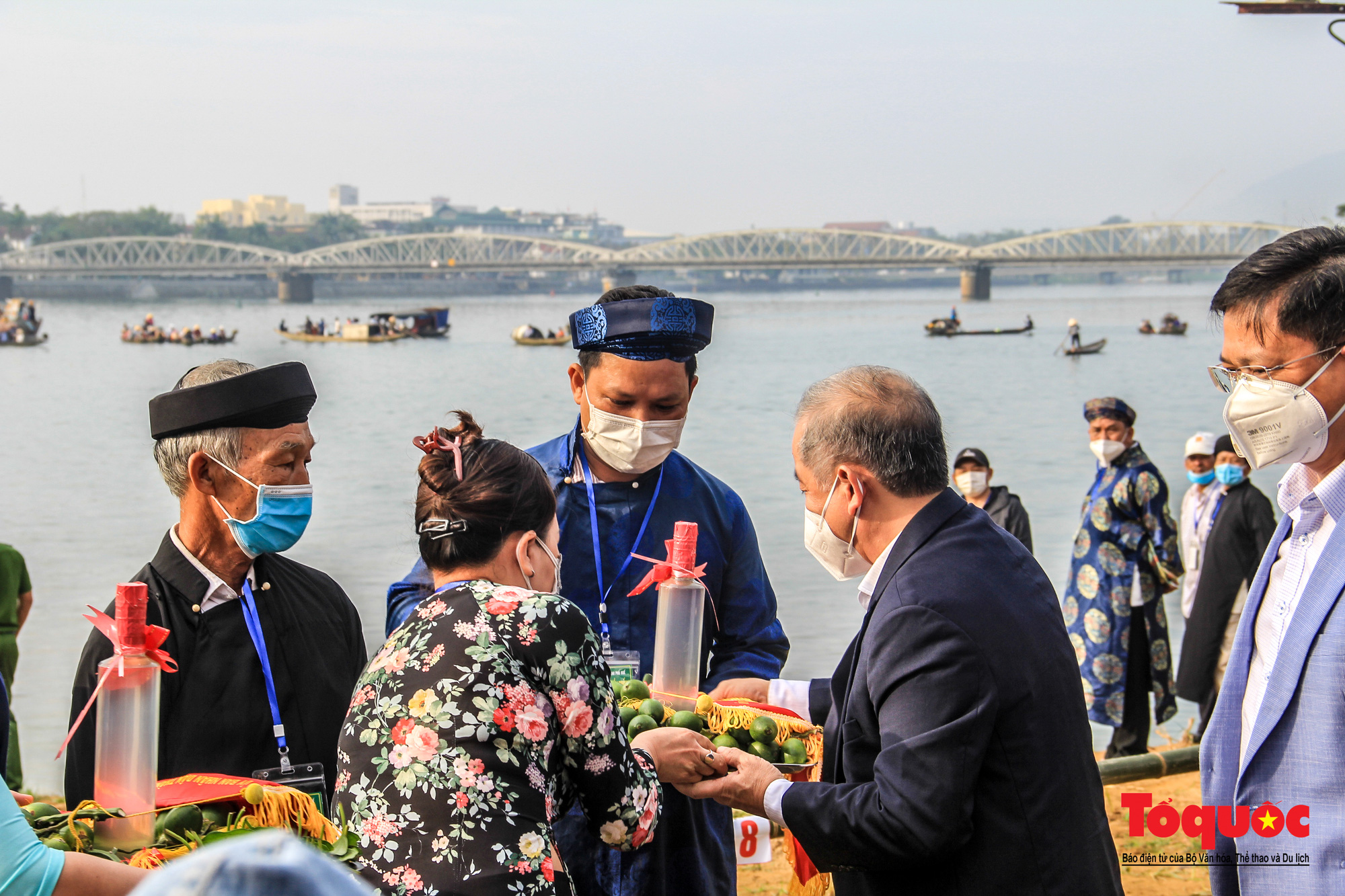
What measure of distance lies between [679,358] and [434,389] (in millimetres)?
45245

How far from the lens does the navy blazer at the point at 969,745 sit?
6.97ft

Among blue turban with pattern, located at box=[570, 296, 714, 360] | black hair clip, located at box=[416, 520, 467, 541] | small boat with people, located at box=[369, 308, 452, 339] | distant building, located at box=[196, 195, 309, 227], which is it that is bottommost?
black hair clip, located at box=[416, 520, 467, 541]

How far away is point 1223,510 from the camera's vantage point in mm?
6402

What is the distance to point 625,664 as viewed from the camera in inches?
124

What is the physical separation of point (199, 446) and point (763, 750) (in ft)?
5.11

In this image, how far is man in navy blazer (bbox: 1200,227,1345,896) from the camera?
2266mm

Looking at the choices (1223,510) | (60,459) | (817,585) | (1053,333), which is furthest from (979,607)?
(1053,333)

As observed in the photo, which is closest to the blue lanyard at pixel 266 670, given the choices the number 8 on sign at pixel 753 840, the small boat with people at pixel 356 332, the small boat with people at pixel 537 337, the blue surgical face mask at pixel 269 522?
the blue surgical face mask at pixel 269 522

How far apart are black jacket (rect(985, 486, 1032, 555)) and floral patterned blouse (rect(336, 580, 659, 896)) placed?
4741mm

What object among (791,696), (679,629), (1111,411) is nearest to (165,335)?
(1111,411)

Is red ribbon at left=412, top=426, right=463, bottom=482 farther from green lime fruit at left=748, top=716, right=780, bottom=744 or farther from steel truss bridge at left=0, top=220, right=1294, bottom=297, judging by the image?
steel truss bridge at left=0, top=220, right=1294, bottom=297

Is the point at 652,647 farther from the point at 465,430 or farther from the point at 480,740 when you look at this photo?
the point at 480,740

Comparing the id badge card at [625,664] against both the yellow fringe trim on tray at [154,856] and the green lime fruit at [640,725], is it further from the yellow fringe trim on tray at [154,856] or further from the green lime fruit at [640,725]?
the yellow fringe trim on tray at [154,856]

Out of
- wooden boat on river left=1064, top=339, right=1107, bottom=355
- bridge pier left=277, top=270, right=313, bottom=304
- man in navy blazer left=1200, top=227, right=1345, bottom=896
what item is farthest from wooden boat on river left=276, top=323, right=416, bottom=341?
man in navy blazer left=1200, top=227, right=1345, bottom=896
